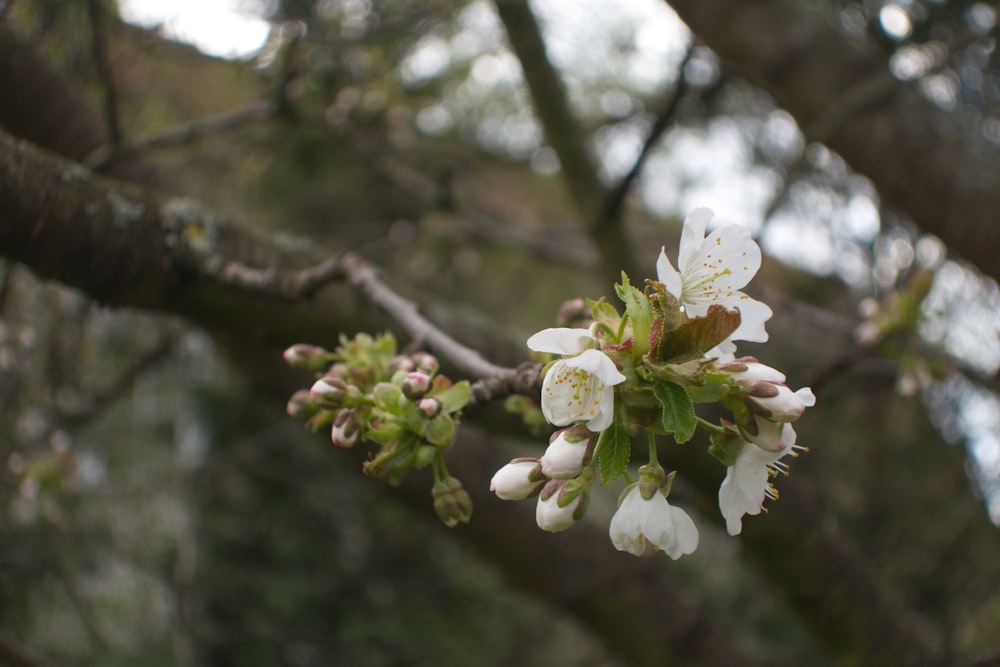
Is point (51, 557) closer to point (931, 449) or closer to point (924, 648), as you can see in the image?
point (924, 648)

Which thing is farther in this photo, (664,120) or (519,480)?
(664,120)

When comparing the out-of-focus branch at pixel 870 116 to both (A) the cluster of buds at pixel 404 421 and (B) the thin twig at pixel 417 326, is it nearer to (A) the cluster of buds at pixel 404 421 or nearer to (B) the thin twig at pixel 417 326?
(B) the thin twig at pixel 417 326

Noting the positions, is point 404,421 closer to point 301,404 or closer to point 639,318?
point 301,404

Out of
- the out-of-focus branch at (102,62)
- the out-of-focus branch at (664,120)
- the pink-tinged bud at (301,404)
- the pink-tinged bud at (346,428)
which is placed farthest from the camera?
the out-of-focus branch at (102,62)

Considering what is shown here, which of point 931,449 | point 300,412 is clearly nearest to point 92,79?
point 300,412

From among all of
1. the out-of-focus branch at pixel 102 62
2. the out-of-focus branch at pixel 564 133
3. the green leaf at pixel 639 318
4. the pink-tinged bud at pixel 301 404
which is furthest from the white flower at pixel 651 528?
the out-of-focus branch at pixel 102 62

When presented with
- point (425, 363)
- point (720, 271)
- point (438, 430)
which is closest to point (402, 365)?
point (425, 363)

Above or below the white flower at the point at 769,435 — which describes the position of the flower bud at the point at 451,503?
below
